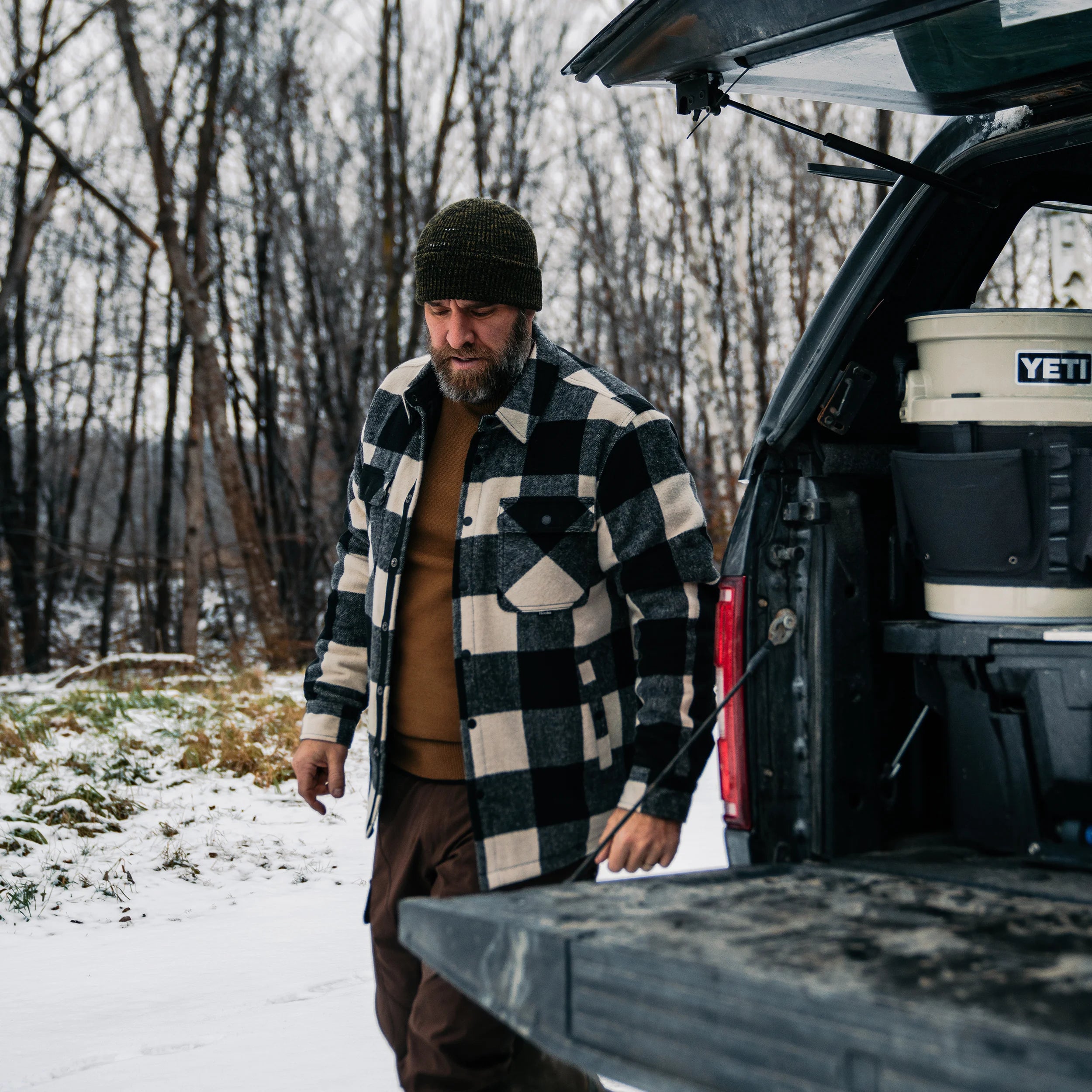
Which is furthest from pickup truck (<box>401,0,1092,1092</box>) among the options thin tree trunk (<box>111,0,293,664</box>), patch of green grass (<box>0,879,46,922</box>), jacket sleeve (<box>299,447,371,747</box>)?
thin tree trunk (<box>111,0,293,664</box>)

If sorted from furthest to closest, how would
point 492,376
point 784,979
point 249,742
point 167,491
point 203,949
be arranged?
point 167,491 < point 249,742 < point 203,949 < point 492,376 < point 784,979

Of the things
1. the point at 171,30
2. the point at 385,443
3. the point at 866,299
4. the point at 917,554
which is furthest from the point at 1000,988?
the point at 171,30

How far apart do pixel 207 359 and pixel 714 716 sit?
1118cm

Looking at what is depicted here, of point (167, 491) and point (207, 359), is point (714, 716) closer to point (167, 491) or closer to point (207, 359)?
point (207, 359)

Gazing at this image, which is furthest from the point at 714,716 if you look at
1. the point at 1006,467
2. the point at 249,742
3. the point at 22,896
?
the point at 249,742

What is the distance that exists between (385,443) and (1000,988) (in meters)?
1.87

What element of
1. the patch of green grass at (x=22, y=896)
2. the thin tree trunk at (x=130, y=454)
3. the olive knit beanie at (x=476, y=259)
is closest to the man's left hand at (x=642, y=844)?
the olive knit beanie at (x=476, y=259)

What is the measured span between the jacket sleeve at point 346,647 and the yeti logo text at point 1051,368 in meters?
1.49

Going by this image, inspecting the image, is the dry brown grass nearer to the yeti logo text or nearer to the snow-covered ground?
the snow-covered ground

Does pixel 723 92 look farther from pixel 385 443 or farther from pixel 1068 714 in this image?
pixel 1068 714

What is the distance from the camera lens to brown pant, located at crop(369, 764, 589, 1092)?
7.92ft

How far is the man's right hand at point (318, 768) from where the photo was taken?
284 centimetres

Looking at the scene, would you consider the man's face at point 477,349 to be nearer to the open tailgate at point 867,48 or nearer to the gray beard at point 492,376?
the gray beard at point 492,376

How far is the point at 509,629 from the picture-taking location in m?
2.49
